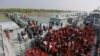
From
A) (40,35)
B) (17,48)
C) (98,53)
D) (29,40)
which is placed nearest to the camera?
(98,53)

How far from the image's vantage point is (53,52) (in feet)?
38.8

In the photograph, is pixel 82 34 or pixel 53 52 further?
pixel 82 34

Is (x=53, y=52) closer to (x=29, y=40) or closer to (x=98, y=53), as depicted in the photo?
(x=29, y=40)

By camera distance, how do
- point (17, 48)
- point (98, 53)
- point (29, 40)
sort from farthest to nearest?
point (29, 40), point (17, 48), point (98, 53)

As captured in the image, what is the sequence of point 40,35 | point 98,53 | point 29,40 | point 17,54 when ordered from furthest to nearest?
point 40,35 → point 29,40 → point 17,54 → point 98,53

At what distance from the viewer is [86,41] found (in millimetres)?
13070

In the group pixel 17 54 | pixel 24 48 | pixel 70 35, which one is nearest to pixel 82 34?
pixel 70 35

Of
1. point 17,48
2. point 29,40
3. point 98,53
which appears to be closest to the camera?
point 98,53

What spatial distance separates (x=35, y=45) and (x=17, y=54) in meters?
2.91

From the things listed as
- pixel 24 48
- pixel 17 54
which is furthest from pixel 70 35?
pixel 17 54

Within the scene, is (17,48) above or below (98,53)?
below

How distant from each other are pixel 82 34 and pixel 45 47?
3.52 m

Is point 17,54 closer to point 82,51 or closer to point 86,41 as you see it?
point 82,51

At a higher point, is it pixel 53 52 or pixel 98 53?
pixel 98 53
